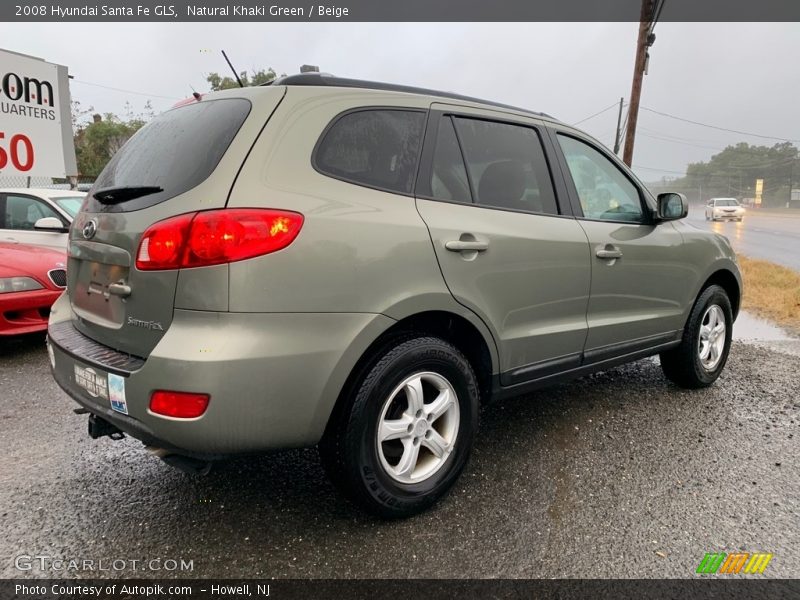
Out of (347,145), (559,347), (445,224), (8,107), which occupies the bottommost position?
(559,347)

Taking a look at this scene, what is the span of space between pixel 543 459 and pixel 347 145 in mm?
1962

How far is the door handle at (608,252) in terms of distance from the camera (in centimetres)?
315

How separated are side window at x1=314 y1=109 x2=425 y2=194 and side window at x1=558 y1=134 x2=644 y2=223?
1.17m

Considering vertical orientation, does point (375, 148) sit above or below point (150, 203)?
above

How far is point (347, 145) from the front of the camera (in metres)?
2.28

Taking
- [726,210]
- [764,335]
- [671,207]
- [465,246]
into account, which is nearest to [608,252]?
[671,207]

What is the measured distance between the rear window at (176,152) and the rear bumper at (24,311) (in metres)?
2.76

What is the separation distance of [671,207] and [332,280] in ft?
8.59

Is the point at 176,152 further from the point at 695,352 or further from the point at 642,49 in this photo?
the point at 642,49

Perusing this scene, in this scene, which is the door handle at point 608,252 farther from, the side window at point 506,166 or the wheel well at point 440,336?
the wheel well at point 440,336

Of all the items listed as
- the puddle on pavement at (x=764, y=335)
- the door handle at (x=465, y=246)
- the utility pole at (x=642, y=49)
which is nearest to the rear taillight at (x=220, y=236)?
the door handle at (x=465, y=246)

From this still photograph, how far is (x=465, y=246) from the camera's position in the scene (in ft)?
8.09

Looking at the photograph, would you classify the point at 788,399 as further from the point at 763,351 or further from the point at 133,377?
the point at 133,377

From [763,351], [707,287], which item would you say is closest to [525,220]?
[707,287]
